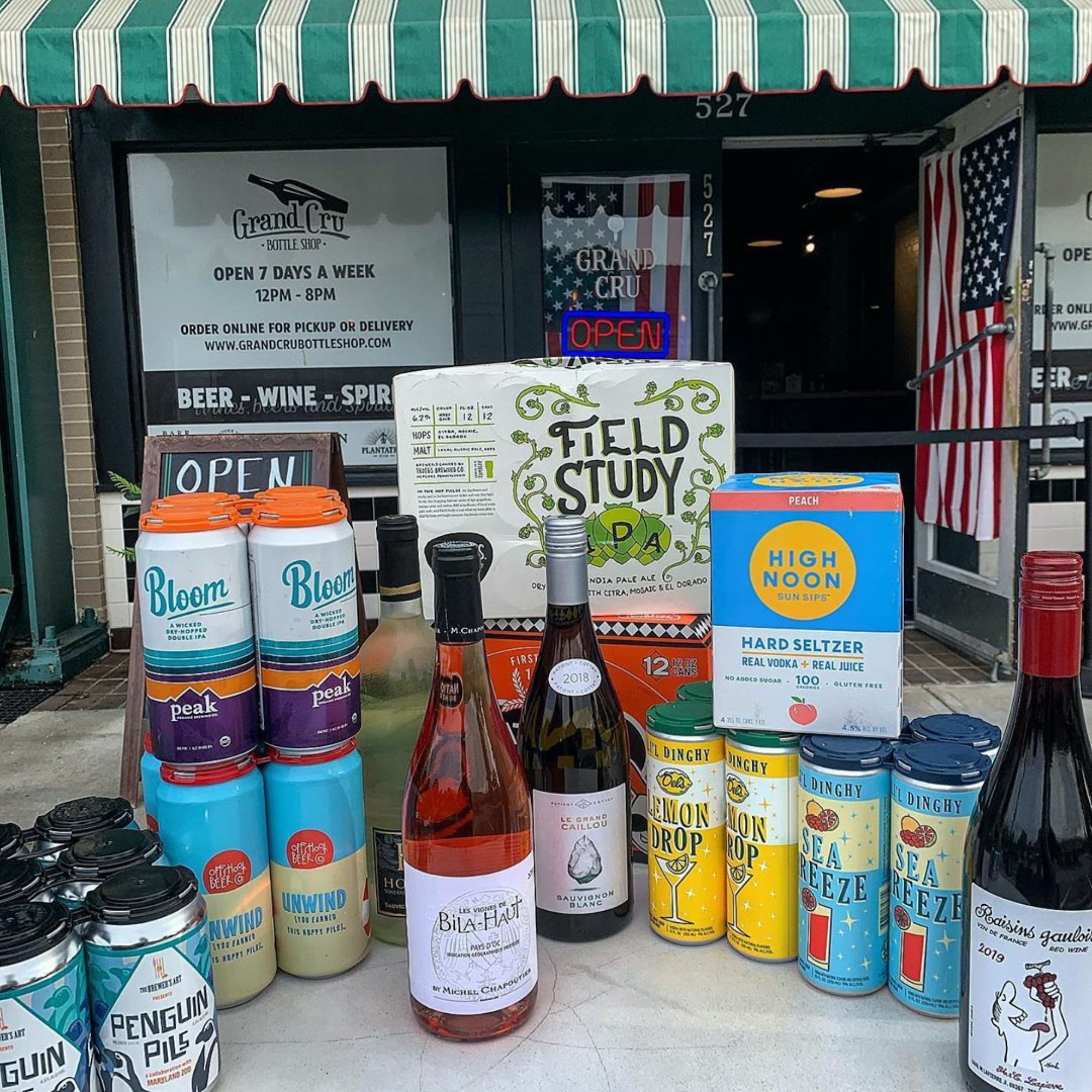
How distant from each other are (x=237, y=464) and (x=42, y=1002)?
1320 mm

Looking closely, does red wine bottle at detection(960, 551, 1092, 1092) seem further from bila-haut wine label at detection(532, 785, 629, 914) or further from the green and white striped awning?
the green and white striped awning

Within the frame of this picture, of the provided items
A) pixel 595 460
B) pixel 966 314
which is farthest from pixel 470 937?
pixel 966 314

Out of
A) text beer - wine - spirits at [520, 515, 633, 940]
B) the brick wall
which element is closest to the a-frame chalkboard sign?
text beer - wine - spirits at [520, 515, 633, 940]

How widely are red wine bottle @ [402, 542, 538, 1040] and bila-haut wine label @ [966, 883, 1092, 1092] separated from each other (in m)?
0.41

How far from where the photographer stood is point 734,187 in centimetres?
834

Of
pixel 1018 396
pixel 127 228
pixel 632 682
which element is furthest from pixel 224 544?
pixel 127 228

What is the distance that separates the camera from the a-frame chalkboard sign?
1.93m

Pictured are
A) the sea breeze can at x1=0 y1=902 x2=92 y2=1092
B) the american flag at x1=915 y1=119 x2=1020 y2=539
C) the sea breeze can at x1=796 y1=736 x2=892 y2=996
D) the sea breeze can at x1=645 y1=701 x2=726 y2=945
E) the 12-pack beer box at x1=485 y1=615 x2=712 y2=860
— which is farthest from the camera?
the american flag at x1=915 y1=119 x2=1020 y2=539

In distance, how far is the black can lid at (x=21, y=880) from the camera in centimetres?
85

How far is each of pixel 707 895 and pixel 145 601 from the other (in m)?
0.67

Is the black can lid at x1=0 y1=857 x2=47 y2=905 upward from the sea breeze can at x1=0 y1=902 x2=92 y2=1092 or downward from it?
upward

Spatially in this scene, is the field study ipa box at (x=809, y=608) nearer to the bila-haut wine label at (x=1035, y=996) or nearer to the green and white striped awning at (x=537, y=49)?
the bila-haut wine label at (x=1035, y=996)

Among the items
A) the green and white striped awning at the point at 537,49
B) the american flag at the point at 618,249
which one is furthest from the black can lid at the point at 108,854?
the american flag at the point at 618,249

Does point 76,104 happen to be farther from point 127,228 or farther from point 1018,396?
point 1018,396
